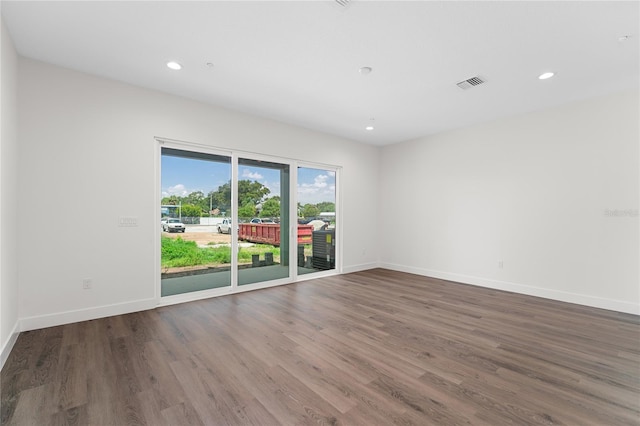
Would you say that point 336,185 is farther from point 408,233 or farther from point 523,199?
point 523,199

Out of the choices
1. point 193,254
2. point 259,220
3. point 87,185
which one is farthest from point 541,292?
point 87,185

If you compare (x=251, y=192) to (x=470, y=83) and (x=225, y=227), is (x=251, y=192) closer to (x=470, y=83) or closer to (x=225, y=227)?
(x=225, y=227)

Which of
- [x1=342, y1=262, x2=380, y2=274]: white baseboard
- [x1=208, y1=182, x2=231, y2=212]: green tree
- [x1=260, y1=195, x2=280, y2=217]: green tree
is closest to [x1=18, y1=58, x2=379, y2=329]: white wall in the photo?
[x1=208, y1=182, x2=231, y2=212]: green tree

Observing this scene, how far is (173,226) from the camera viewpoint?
4047 mm

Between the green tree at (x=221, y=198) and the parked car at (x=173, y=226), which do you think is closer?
the parked car at (x=173, y=226)

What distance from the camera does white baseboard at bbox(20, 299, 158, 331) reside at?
9.82 ft

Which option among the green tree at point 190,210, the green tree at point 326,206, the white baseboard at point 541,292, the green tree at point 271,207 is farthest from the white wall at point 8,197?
the white baseboard at point 541,292

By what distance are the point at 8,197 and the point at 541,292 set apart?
22.3 ft

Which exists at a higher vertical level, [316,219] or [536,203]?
[536,203]

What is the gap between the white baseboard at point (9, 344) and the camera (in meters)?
2.31

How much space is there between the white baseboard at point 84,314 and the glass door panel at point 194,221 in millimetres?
365

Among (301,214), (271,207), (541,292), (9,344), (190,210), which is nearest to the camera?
(9,344)

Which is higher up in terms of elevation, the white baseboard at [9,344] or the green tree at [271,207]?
the green tree at [271,207]

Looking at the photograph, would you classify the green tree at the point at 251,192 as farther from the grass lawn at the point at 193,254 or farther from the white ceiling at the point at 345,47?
the white ceiling at the point at 345,47
